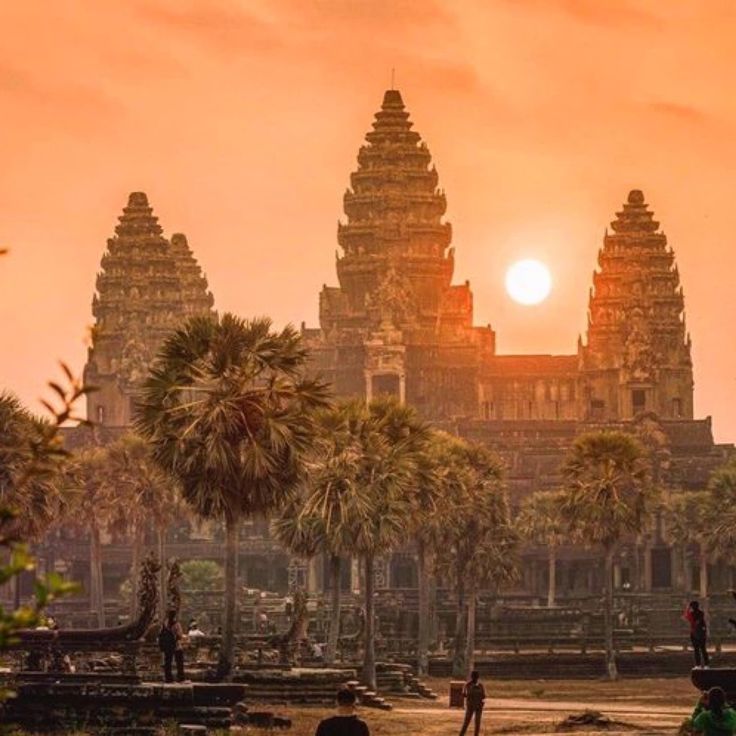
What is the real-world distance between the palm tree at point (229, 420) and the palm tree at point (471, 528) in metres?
42.6

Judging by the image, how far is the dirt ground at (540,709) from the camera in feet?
197

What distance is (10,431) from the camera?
93.4 m

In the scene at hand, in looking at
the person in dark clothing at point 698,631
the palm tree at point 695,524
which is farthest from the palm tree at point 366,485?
the palm tree at point 695,524

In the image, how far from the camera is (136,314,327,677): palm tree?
63906 mm

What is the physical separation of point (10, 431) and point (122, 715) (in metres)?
43.5

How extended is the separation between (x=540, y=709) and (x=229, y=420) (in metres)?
13.6

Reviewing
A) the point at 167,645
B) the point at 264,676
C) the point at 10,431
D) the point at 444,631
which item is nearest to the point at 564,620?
the point at 444,631

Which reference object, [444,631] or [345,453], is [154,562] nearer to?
[345,453]

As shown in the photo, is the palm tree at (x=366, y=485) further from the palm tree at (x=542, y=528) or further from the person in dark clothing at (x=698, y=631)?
the palm tree at (x=542, y=528)

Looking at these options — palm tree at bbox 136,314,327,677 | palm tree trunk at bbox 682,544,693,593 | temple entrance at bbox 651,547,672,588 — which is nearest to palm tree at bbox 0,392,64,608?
palm tree at bbox 136,314,327,677

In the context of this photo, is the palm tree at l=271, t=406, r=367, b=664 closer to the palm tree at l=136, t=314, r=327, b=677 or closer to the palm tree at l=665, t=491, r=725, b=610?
the palm tree at l=136, t=314, r=327, b=677

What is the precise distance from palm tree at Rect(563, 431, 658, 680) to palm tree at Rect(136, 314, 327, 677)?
5114 cm

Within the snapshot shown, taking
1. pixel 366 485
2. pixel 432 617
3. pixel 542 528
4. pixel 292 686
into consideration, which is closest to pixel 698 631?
pixel 292 686

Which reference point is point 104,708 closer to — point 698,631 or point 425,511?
point 698,631
